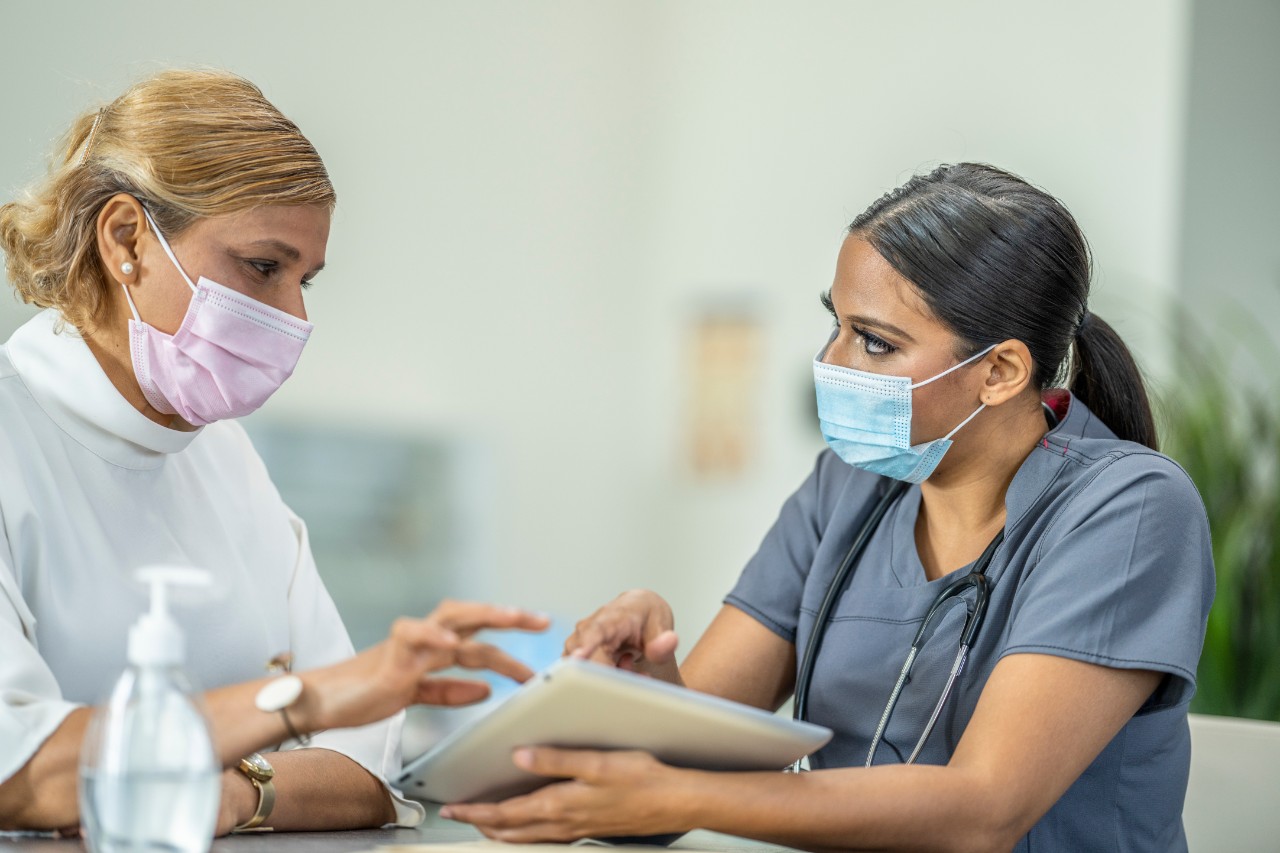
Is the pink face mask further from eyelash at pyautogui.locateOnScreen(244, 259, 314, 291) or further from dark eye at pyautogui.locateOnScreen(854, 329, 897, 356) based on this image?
dark eye at pyautogui.locateOnScreen(854, 329, 897, 356)

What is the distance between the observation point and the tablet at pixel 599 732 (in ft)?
3.50

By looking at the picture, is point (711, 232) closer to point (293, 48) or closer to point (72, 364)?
point (293, 48)

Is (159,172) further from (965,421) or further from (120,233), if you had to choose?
(965,421)

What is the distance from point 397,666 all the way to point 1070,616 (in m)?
0.75

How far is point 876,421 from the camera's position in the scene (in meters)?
1.76

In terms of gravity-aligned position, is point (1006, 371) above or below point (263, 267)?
below

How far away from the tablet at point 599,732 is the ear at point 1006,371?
68cm

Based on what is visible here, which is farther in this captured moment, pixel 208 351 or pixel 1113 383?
pixel 1113 383

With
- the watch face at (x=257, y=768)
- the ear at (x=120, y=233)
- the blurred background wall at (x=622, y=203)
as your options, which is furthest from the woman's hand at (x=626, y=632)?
the blurred background wall at (x=622, y=203)

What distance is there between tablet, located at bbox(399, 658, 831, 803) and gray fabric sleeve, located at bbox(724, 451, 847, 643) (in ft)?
2.12

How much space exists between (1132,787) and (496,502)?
400 cm

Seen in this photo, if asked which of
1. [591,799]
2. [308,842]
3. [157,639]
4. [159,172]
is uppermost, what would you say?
→ [159,172]

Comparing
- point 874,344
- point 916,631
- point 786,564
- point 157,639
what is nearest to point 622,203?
point 786,564

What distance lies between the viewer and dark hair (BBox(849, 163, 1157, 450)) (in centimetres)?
170
